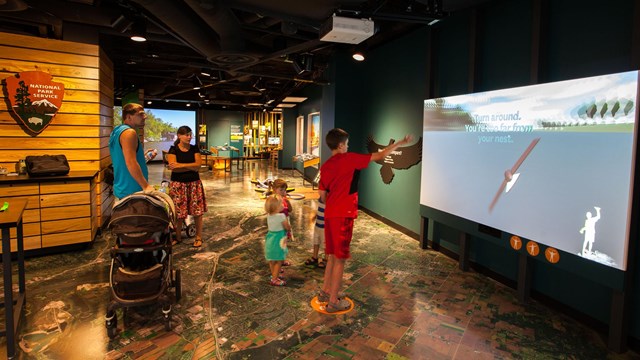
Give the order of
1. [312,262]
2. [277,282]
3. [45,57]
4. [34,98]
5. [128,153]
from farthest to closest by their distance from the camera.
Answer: [45,57], [34,98], [312,262], [277,282], [128,153]

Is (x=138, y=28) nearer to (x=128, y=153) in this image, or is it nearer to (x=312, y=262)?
(x=128, y=153)

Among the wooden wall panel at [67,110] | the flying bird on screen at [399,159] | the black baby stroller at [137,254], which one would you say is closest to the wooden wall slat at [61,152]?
the wooden wall panel at [67,110]

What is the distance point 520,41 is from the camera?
371 centimetres

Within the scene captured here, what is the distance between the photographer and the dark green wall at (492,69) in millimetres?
2947

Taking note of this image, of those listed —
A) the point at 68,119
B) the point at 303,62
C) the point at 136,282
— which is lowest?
the point at 136,282

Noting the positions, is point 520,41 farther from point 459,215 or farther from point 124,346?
point 124,346

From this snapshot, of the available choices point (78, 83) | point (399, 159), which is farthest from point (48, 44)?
point (399, 159)

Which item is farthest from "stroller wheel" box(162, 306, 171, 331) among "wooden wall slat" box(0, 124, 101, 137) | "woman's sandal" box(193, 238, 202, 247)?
"wooden wall slat" box(0, 124, 101, 137)

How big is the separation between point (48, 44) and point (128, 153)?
2.84 m

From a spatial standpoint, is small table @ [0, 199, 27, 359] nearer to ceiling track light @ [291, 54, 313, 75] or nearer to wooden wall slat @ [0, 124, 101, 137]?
wooden wall slat @ [0, 124, 101, 137]

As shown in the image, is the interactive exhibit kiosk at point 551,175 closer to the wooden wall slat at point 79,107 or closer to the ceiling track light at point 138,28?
the ceiling track light at point 138,28

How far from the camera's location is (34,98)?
4.59 m

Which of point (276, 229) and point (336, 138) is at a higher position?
point (336, 138)

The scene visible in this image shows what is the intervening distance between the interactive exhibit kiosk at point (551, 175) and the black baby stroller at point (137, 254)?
10.0 ft
